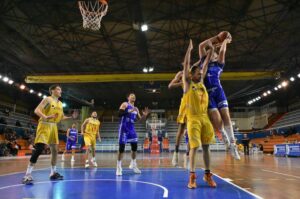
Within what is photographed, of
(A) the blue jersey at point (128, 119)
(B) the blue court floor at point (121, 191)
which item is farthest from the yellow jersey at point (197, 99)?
(A) the blue jersey at point (128, 119)

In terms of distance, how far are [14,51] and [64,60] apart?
4.11 metres

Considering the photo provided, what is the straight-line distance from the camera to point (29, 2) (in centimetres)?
1530

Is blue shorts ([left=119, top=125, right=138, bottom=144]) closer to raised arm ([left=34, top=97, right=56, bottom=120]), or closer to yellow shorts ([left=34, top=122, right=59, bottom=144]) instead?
yellow shorts ([left=34, top=122, right=59, bottom=144])

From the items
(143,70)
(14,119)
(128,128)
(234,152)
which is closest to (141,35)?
(143,70)

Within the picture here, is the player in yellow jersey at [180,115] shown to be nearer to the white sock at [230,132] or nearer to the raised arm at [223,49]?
the raised arm at [223,49]

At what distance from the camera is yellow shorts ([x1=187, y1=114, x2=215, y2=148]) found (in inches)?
228

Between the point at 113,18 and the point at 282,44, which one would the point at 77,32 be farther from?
the point at 282,44

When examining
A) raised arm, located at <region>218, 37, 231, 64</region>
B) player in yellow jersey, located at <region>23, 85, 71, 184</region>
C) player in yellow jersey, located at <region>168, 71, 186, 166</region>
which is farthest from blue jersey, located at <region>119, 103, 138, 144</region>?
raised arm, located at <region>218, 37, 231, 64</region>

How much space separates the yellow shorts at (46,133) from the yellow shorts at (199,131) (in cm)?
350

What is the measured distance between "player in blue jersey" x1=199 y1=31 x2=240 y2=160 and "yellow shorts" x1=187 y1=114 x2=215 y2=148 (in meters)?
0.15

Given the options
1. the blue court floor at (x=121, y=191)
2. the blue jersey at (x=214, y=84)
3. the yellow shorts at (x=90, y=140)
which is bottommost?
the blue court floor at (x=121, y=191)

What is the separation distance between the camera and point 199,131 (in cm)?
582

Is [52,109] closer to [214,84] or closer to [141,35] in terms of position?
[214,84]

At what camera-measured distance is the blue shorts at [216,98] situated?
18.4ft
